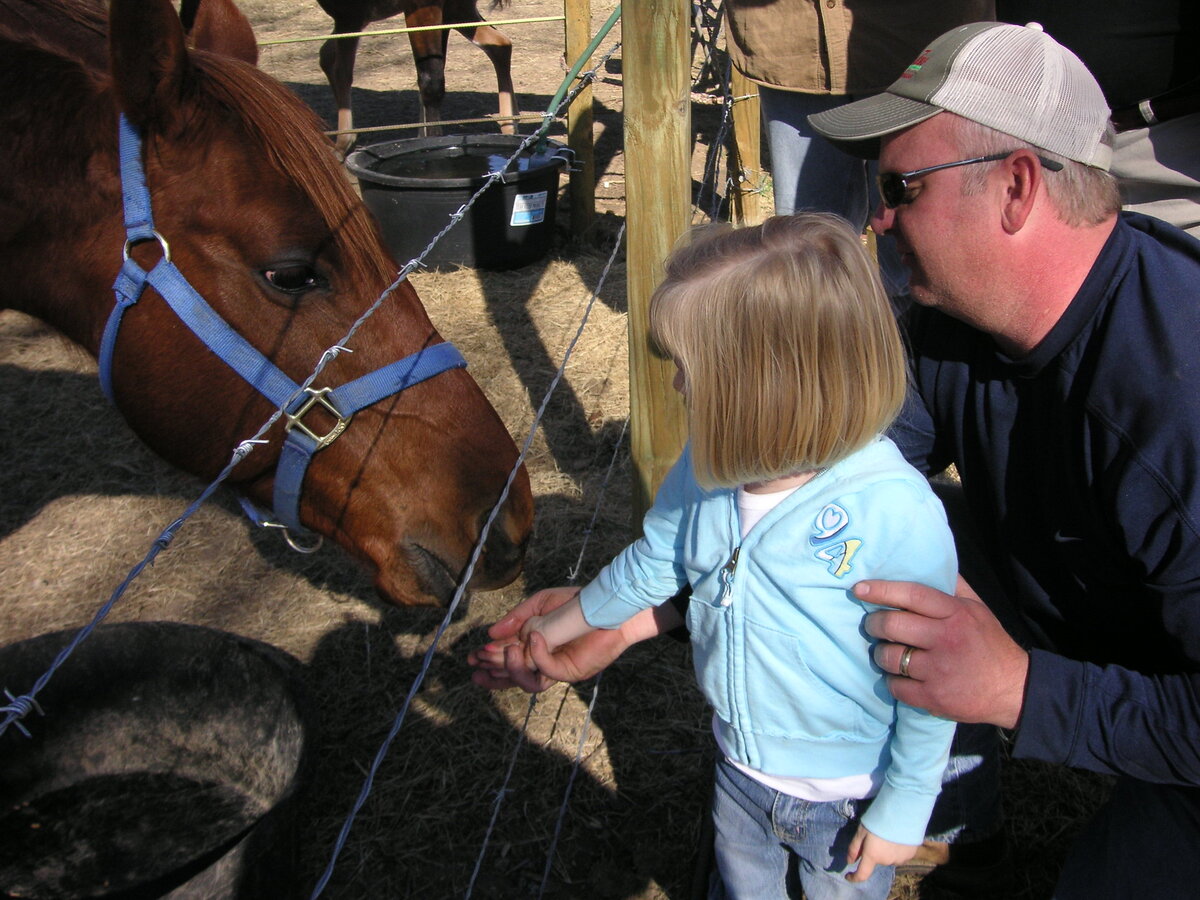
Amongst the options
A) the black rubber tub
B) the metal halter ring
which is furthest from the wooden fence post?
the black rubber tub

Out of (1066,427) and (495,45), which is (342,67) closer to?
(495,45)

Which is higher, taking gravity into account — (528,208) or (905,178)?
(905,178)

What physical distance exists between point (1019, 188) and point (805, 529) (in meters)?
0.55

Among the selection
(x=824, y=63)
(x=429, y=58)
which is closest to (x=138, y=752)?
(x=824, y=63)

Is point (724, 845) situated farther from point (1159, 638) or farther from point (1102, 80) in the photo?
point (1102, 80)

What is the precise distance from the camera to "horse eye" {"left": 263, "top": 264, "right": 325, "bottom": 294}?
57.6 inches

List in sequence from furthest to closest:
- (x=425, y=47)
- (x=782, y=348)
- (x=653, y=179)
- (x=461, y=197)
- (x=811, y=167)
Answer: (x=425, y=47), (x=461, y=197), (x=811, y=167), (x=653, y=179), (x=782, y=348)

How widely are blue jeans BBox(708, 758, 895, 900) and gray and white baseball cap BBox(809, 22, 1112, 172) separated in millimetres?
945

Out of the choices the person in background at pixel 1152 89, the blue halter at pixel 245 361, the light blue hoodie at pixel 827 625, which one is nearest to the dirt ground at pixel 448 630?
the blue halter at pixel 245 361

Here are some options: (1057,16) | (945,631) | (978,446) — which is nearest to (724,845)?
(945,631)

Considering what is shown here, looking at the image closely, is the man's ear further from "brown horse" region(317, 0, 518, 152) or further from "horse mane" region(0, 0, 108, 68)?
"brown horse" region(317, 0, 518, 152)

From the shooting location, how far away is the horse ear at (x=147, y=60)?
1.32 meters

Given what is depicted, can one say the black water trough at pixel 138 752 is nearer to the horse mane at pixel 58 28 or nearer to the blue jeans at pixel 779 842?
the blue jeans at pixel 779 842

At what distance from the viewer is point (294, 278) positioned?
148cm
